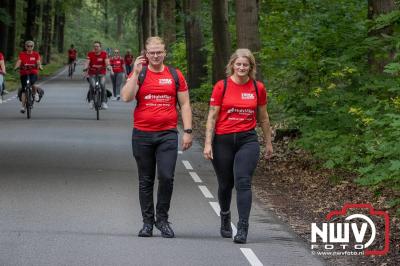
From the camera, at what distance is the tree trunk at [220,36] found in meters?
29.8

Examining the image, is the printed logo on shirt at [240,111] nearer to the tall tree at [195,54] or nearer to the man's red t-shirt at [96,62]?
the man's red t-shirt at [96,62]

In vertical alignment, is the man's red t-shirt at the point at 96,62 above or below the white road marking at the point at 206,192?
above

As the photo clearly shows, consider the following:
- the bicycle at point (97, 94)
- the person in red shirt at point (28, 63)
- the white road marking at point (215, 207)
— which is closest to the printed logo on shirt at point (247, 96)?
the white road marking at point (215, 207)

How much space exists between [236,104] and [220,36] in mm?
20446

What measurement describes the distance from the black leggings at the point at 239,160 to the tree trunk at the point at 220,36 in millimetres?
19373

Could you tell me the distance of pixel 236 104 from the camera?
1014cm

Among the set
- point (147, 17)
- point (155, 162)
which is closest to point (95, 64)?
point (155, 162)

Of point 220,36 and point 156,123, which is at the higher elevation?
point 220,36

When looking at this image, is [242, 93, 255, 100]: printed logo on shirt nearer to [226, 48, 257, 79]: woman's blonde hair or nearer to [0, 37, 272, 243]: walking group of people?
[0, 37, 272, 243]: walking group of people

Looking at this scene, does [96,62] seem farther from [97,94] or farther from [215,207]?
[215,207]

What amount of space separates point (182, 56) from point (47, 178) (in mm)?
29409

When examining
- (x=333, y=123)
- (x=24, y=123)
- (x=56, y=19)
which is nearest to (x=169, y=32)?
(x=24, y=123)

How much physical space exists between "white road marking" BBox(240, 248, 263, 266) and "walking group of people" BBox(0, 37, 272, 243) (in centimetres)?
32

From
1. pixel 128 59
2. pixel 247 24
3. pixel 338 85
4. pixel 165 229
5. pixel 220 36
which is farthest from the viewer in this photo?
pixel 128 59
